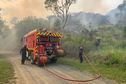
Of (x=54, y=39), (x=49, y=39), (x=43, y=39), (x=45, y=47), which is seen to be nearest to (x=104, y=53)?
(x=54, y=39)

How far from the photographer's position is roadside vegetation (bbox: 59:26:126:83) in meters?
21.3

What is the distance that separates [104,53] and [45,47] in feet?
20.0

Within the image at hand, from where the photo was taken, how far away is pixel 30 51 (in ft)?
102

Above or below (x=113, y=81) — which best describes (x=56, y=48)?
above

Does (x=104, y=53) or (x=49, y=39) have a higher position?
(x=49, y=39)

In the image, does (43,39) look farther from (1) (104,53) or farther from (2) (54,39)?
(1) (104,53)

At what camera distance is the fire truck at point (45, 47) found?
27969 mm

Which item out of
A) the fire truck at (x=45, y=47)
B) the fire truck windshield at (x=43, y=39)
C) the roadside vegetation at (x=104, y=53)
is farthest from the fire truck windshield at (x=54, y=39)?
the roadside vegetation at (x=104, y=53)

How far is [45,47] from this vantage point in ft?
94.4

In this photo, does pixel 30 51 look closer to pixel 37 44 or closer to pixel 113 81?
pixel 37 44

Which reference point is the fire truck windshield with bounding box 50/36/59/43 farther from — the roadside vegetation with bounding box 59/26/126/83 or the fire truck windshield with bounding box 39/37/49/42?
the roadside vegetation with bounding box 59/26/126/83

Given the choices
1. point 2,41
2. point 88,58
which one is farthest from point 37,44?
point 2,41

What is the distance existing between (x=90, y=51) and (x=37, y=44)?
7.72 m

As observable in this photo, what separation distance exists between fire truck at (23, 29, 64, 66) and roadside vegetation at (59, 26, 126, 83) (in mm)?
1823
